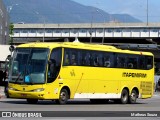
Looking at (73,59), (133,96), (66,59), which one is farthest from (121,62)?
(66,59)

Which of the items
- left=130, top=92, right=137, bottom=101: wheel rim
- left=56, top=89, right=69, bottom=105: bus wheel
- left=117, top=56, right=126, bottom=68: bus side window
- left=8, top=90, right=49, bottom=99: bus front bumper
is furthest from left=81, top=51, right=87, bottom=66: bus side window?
left=130, top=92, right=137, bottom=101: wheel rim

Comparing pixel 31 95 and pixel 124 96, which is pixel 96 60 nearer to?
pixel 124 96

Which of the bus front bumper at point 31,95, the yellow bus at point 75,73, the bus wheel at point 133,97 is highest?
the yellow bus at point 75,73

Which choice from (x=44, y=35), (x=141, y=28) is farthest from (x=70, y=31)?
(x=141, y=28)

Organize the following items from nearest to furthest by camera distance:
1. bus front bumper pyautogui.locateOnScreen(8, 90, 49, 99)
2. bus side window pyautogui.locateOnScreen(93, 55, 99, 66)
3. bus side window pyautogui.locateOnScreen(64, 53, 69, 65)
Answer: bus front bumper pyautogui.locateOnScreen(8, 90, 49, 99)
bus side window pyautogui.locateOnScreen(64, 53, 69, 65)
bus side window pyautogui.locateOnScreen(93, 55, 99, 66)

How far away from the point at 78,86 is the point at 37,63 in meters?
3.01

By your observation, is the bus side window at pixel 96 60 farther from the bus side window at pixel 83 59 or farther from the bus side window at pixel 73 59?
the bus side window at pixel 73 59

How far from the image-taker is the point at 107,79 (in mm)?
33156

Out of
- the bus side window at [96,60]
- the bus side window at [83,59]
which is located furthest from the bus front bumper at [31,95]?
the bus side window at [96,60]

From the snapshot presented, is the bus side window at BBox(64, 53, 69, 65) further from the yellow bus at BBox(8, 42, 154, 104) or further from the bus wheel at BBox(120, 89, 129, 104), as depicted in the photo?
the bus wheel at BBox(120, 89, 129, 104)

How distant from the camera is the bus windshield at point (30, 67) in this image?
28.9m

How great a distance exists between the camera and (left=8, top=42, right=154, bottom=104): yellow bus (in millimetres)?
29016

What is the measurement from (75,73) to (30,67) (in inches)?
109

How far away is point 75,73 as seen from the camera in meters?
30.6
